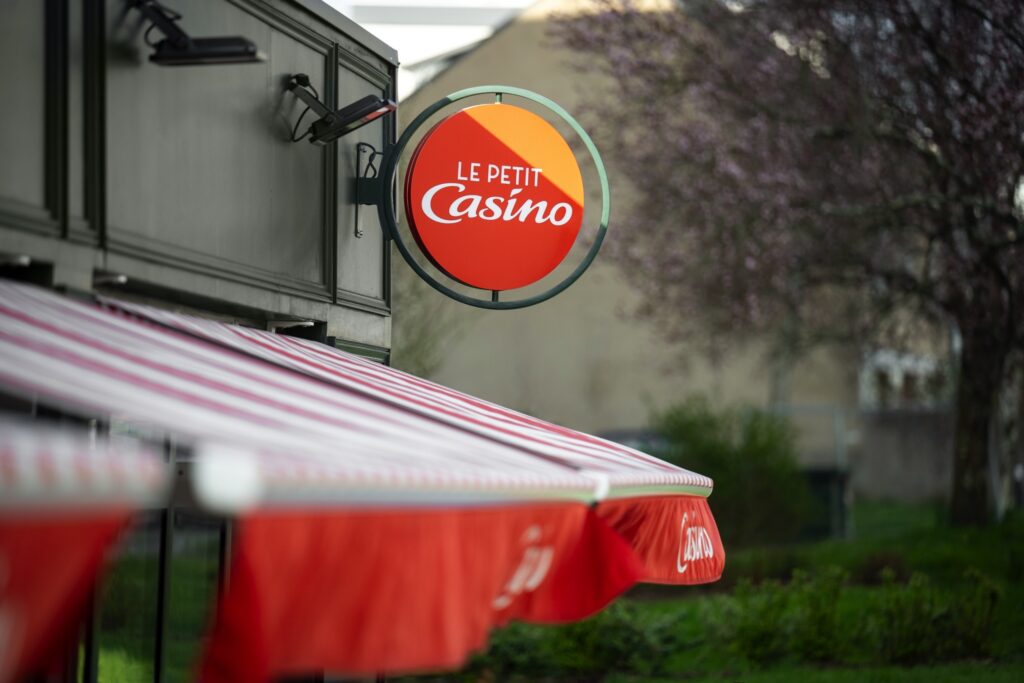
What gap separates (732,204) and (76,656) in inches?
558

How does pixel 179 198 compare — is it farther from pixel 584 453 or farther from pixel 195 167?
pixel 584 453

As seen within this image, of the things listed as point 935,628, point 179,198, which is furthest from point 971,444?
point 179,198

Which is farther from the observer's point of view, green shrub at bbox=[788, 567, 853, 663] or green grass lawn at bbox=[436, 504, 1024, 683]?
green shrub at bbox=[788, 567, 853, 663]

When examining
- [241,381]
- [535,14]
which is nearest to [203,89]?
[241,381]

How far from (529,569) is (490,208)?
14.1ft

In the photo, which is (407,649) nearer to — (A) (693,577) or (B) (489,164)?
(A) (693,577)

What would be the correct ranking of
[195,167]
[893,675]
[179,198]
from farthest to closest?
[893,675] → [195,167] → [179,198]

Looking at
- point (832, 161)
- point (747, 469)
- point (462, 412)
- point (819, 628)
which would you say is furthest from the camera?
point (747, 469)

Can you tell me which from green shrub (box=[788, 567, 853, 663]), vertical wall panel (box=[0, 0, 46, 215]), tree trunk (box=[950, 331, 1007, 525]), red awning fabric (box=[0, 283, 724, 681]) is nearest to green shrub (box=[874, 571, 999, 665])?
green shrub (box=[788, 567, 853, 663])

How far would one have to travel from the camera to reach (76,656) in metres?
6.34

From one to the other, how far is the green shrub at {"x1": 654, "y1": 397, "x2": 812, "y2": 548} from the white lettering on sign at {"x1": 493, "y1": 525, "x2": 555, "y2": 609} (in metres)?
16.2

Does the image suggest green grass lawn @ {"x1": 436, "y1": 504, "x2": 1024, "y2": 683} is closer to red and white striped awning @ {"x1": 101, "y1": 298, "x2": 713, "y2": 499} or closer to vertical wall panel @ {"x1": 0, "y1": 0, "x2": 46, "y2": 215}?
red and white striped awning @ {"x1": 101, "y1": 298, "x2": 713, "y2": 499}

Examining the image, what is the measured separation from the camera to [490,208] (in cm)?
855

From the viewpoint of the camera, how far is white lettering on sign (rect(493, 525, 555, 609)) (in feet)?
14.5
